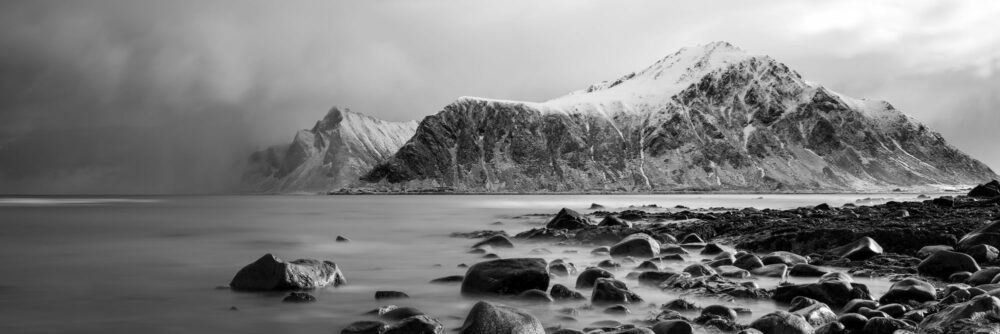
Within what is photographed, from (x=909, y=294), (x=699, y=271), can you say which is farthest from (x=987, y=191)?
(x=909, y=294)

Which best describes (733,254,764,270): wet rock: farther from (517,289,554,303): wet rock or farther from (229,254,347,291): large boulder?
(229,254,347,291): large boulder

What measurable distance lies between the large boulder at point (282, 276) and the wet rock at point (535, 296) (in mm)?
4788

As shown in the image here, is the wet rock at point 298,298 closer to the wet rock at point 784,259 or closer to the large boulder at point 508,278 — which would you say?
the large boulder at point 508,278

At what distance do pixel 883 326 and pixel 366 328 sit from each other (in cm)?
744

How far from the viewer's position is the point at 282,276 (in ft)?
46.8

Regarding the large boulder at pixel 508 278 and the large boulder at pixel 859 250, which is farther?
the large boulder at pixel 859 250

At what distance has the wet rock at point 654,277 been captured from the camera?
1502 centimetres

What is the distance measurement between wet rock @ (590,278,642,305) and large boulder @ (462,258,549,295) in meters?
1.37

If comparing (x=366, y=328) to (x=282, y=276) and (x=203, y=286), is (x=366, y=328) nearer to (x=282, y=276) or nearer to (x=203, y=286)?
(x=282, y=276)

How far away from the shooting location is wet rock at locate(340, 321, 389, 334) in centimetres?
1011

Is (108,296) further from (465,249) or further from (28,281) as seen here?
(465,249)

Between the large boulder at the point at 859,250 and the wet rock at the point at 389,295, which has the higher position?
the large boulder at the point at 859,250

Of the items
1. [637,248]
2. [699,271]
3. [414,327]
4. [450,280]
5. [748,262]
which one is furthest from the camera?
[637,248]

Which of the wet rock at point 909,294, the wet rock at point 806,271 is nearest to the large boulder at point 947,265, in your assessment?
the wet rock at point 806,271
